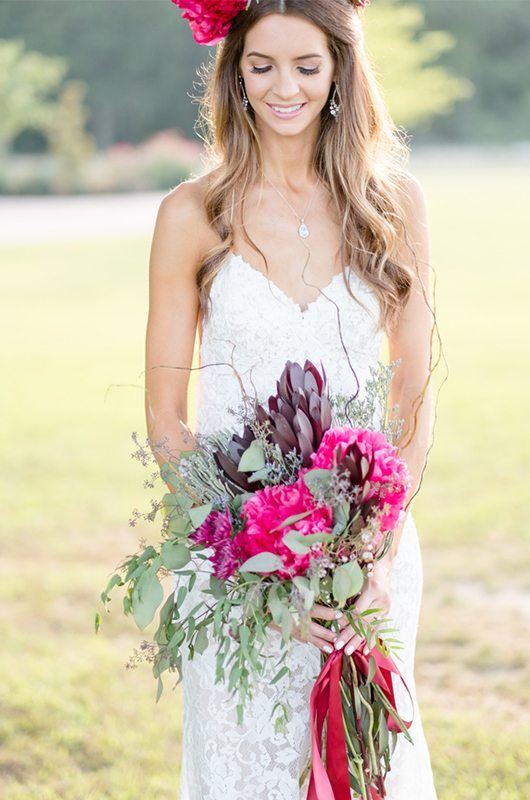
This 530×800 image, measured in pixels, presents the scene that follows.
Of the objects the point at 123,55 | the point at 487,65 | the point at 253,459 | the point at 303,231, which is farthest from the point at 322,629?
the point at 487,65

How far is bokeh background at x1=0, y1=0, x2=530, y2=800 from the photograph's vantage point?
4.24m

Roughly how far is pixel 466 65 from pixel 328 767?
38909 mm

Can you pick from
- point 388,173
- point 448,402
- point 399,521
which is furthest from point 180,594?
point 448,402

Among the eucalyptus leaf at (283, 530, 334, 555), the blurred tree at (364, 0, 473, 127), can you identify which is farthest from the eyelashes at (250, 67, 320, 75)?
the blurred tree at (364, 0, 473, 127)

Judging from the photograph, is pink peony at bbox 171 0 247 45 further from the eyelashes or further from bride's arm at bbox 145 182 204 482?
bride's arm at bbox 145 182 204 482

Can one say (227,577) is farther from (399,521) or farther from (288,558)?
(399,521)

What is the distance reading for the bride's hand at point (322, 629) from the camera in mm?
2197

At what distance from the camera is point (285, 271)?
2836 millimetres

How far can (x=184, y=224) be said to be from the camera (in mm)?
2744

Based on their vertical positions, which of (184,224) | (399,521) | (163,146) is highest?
(163,146)

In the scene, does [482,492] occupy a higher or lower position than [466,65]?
lower

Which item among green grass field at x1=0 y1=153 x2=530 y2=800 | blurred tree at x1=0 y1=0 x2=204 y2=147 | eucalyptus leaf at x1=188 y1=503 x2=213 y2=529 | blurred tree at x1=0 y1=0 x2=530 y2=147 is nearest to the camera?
eucalyptus leaf at x1=188 y1=503 x2=213 y2=529

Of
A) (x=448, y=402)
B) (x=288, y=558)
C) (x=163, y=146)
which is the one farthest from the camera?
(x=163, y=146)

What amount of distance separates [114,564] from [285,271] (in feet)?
13.3
